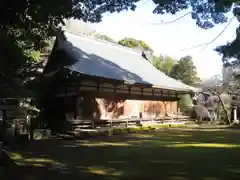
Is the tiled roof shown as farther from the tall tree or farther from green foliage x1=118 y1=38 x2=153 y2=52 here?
green foliage x1=118 y1=38 x2=153 y2=52

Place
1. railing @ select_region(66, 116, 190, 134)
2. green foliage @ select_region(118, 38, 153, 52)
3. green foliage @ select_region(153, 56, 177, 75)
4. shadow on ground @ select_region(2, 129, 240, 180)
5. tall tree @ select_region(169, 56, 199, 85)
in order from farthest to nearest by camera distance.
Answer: green foliage @ select_region(153, 56, 177, 75) < green foliage @ select_region(118, 38, 153, 52) < tall tree @ select_region(169, 56, 199, 85) < railing @ select_region(66, 116, 190, 134) < shadow on ground @ select_region(2, 129, 240, 180)

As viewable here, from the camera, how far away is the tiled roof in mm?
18266

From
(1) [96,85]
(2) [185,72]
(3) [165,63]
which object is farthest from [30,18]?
(3) [165,63]

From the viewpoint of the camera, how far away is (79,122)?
51.9 feet

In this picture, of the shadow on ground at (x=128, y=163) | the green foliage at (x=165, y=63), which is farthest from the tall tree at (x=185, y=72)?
the shadow on ground at (x=128, y=163)

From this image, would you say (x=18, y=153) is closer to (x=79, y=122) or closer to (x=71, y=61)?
(x=79, y=122)

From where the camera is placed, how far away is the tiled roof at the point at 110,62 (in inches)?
719

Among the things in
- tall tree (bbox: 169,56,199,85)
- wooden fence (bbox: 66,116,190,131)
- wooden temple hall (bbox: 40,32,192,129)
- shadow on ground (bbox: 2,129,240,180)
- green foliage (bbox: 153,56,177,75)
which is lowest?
shadow on ground (bbox: 2,129,240,180)

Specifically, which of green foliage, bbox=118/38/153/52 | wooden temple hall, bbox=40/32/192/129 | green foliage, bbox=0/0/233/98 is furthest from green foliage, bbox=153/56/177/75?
green foliage, bbox=0/0/233/98

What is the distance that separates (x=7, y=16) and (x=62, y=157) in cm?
432

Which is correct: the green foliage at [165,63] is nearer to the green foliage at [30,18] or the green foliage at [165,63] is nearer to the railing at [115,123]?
the railing at [115,123]

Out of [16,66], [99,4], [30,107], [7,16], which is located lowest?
[30,107]

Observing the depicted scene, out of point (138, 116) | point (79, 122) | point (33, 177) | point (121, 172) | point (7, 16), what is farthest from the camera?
point (138, 116)

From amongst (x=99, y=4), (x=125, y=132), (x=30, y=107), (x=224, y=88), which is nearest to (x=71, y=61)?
(x=30, y=107)
